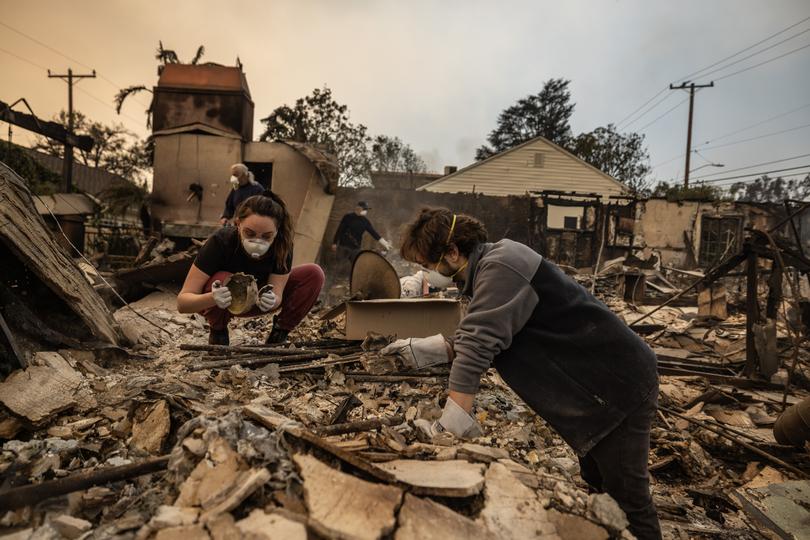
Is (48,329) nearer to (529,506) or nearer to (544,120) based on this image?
(529,506)

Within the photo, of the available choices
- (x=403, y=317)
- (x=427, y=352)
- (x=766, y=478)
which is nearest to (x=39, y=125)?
(x=403, y=317)

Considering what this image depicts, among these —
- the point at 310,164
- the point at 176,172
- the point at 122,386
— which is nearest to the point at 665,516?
the point at 122,386

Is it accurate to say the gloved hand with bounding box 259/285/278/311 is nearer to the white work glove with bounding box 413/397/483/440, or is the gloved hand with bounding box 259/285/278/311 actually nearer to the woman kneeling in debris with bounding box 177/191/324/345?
the woman kneeling in debris with bounding box 177/191/324/345

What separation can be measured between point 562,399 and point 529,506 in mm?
625

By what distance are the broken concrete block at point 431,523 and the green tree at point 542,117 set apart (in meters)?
37.5

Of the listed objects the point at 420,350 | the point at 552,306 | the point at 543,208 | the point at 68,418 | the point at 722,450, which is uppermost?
the point at 543,208

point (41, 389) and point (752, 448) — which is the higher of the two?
point (41, 389)

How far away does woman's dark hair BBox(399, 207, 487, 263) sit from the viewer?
2020 mm

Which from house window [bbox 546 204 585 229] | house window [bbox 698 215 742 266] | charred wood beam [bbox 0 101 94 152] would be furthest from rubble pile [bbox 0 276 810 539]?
house window [bbox 546 204 585 229]

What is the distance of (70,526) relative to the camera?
49.7 inches

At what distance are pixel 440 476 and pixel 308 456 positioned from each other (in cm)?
45

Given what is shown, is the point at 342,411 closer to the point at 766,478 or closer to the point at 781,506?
the point at 781,506

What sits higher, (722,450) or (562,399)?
(562,399)

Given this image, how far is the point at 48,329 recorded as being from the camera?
284cm
